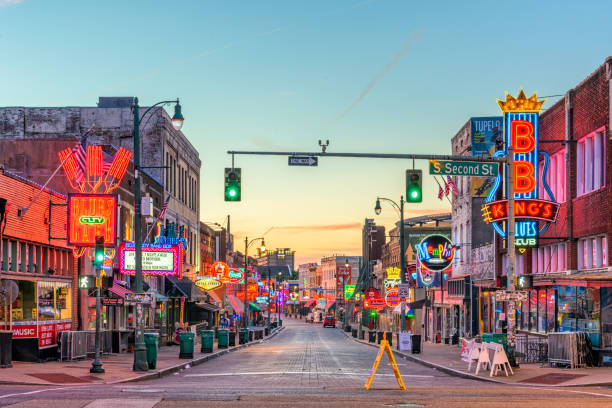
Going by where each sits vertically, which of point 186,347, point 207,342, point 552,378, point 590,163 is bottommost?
point 207,342

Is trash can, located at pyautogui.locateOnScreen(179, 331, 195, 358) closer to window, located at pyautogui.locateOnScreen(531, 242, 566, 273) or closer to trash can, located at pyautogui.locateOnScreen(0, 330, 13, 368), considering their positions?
trash can, located at pyautogui.locateOnScreen(0, 330, 13, 368)

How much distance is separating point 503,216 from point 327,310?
5861 inches

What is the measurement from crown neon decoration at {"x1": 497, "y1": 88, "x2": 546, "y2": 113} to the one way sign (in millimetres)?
13094

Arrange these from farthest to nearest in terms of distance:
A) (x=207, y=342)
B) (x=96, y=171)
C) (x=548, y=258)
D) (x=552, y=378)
Result: (x=207, y=342)
(x=96, y=171)
(x=548, y=258)
(x=552, y=378)

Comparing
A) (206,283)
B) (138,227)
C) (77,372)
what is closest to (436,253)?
(206,283)

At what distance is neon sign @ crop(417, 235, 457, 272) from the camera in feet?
168

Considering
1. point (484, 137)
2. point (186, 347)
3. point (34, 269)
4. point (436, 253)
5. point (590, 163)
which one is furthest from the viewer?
point (436, 253)

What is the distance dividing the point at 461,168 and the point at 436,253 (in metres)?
26.2

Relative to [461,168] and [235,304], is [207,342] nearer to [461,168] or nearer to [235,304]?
[461,168]

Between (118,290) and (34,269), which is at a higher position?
A: (34,269)

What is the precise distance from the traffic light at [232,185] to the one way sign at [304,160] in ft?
5.59

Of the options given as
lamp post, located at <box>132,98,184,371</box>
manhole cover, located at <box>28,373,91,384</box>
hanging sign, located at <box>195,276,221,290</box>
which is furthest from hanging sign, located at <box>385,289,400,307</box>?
manhole cover, located at <box>28,373,91,384</box>

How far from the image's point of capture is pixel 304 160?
2525 cm

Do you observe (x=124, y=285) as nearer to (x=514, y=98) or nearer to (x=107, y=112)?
(x=107, y=112)
